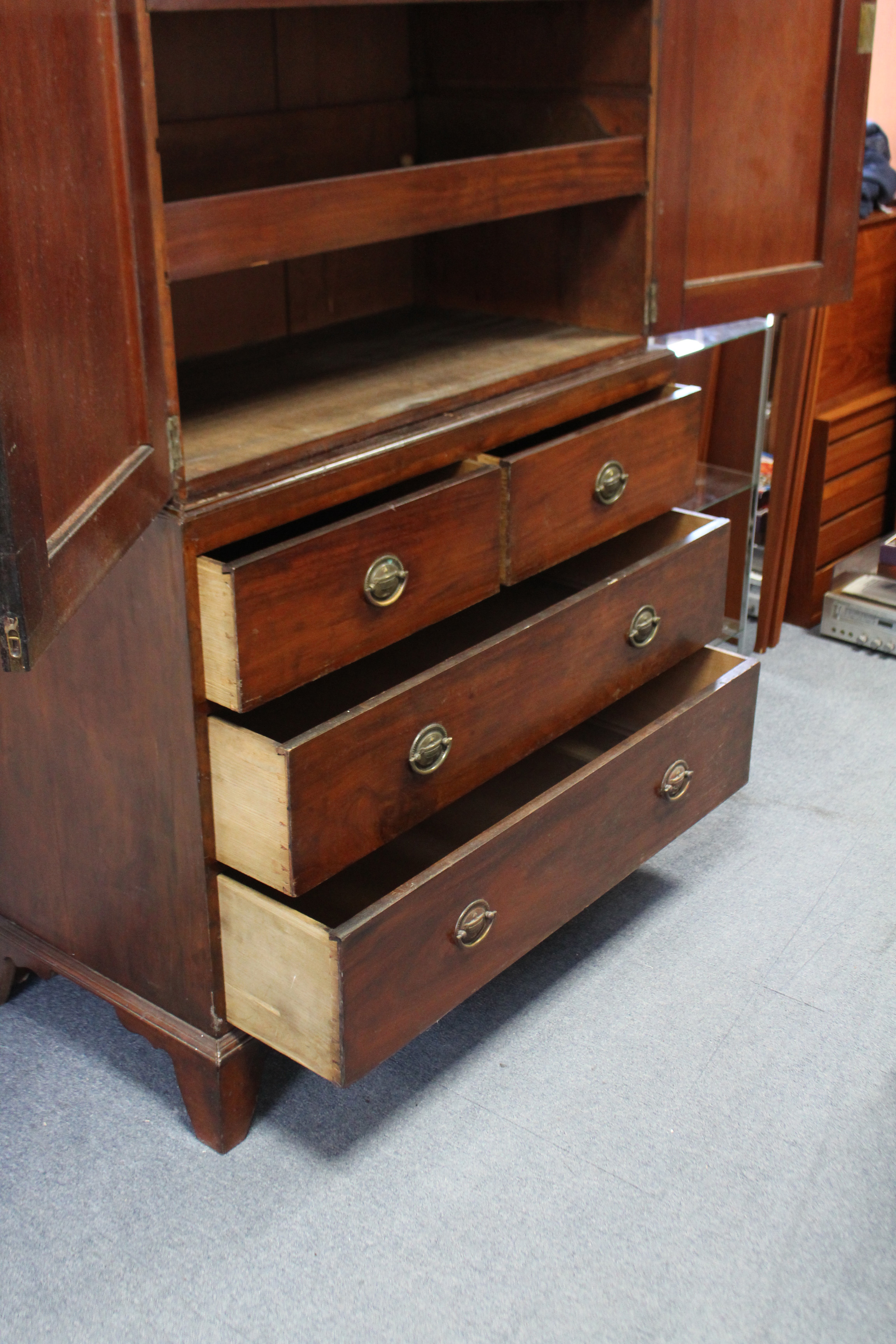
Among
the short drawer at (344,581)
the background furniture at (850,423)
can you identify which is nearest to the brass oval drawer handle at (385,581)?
the short drawer at (344,581)

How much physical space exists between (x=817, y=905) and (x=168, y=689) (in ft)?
3.35

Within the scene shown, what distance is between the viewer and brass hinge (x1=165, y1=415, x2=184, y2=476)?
1122 millimetres

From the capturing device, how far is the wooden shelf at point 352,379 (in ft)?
4.25

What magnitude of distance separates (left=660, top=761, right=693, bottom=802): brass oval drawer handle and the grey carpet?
0.21 metres

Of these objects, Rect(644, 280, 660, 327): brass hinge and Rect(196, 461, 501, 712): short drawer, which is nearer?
Rect(196, 461, 501, 712): short drawer

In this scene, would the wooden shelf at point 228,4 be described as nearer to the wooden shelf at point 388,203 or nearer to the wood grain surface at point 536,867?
the wooden shelf at point 388,203

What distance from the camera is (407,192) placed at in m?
1.29

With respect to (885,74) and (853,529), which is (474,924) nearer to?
(853,529)

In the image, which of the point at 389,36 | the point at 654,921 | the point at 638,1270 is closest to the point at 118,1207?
the point at 638,1270

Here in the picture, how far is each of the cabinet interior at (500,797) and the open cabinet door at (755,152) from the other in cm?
49

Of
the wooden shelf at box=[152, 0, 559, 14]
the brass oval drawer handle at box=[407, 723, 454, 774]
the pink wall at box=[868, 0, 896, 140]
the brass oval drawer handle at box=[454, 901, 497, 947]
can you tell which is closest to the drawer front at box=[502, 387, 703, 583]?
the brass oval drawer handle at box=[407, 723, 454, 774]

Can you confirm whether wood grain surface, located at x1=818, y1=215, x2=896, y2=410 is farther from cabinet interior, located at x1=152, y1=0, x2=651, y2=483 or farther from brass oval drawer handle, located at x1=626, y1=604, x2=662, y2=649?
brass oval drawer handle, located at x1=626, y1=604, x2=662, y2=649

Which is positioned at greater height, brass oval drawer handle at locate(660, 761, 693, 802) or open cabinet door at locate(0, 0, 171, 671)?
open cabinet door at locate(0, 0, 171, 671)

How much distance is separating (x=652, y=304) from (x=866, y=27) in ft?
1.51
